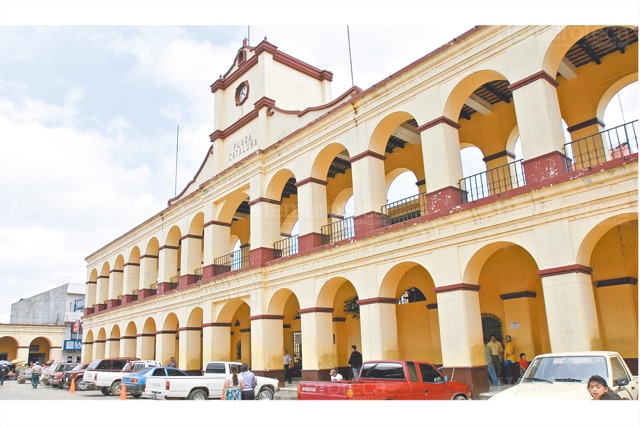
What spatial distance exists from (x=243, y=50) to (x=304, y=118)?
6.00 m

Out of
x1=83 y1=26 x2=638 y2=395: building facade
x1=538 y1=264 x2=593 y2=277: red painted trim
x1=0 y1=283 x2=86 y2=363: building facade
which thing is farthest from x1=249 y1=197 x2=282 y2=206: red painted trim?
x1=0 y1=283 x2=86 y2=363: building facade

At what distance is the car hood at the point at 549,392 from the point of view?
788cm

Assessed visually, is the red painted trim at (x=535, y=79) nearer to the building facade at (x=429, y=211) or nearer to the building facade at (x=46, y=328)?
the building facade at (x=429, y=211)

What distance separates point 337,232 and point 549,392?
1104cm

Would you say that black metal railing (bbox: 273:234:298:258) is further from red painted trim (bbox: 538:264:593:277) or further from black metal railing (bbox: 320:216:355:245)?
red painted trim (bbox: 538:264:593:277)

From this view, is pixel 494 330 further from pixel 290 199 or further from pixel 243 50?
pixel 243 50

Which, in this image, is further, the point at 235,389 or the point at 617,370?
the point at 235,389

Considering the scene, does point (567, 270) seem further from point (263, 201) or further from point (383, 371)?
point (263, 201)

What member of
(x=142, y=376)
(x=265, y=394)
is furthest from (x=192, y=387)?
(x=142, y=376)

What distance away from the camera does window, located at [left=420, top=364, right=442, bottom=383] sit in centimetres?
1134

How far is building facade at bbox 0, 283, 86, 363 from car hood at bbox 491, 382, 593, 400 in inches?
1839

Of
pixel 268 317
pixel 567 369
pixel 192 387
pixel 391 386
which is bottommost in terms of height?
pixel 192 387

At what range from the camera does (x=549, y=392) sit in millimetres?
8148

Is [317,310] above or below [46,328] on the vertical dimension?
below
